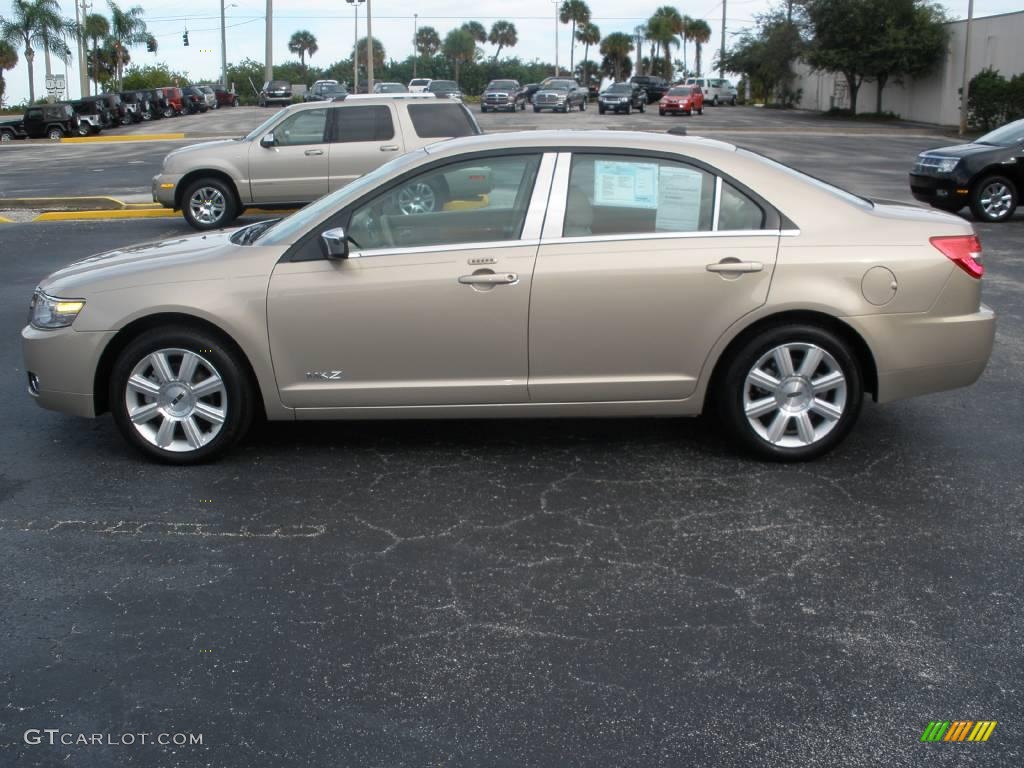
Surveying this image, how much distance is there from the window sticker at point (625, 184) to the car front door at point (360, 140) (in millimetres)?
9313

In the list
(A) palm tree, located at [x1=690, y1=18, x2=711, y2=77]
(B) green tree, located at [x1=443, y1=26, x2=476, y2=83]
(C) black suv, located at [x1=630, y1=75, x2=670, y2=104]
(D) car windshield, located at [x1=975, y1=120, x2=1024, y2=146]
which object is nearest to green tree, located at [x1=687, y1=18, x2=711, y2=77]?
(A) palm tree, located at [x1=690, y1=18, x2=711, y2=77]

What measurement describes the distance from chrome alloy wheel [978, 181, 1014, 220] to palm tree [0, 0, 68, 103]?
54.9m

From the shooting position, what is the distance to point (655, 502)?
523cm

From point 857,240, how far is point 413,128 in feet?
33.2

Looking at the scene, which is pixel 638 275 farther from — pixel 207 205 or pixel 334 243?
pixel 207 205

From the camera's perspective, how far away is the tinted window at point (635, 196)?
5.60 m

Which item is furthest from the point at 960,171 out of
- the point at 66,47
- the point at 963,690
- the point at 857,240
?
the point at 66,47

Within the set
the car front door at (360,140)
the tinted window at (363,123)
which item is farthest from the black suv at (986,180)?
the tinted window at (363,123)

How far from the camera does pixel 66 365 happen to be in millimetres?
5707

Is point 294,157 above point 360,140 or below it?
below

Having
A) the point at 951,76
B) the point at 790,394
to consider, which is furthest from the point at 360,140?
the point at 951,76

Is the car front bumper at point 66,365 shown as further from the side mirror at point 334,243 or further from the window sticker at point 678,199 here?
the window sticker at point 678,199

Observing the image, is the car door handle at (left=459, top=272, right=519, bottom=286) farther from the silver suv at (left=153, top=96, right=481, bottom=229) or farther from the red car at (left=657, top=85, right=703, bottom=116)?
the red car at (left=657, top=85, right=703, bottom=116)

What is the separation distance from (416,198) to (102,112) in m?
46.0
